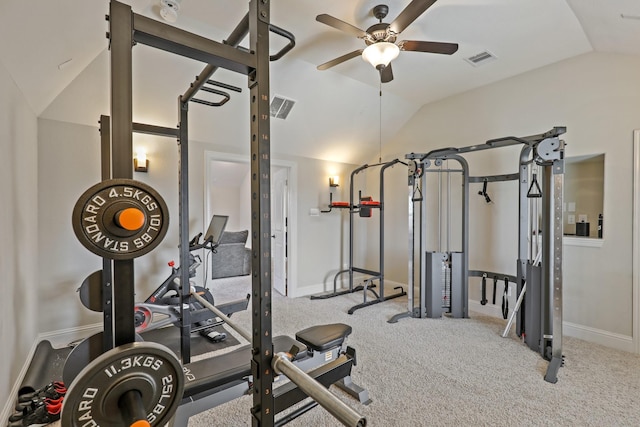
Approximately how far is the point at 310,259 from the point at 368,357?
2320mm

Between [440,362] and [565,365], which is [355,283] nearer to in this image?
[440,362]

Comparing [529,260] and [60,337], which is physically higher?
[529,260]

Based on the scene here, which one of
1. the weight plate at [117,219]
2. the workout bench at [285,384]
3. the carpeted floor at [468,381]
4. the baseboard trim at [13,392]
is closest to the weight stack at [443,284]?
the carpeted floor at [468,381]

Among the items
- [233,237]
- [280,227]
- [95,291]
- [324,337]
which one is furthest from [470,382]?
[233,237]

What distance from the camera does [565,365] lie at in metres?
2.62

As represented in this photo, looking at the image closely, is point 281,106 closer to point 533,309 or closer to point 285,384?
point 285,384

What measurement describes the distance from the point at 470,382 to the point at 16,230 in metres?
3.59

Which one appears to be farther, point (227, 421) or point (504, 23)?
point (504, 23)

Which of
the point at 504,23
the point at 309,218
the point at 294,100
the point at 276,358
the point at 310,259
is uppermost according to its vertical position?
the point at 504,23

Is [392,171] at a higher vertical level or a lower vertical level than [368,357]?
higher

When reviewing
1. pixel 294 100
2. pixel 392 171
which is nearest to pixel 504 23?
pixel 294 100

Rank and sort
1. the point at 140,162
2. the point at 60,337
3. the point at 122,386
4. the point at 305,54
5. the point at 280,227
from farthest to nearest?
the point at 280,227, the point at 140,162, the point at 305,54, the point at 60,337, the point at 122,386

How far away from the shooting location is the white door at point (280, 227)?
478 centimetres

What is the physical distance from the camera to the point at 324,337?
2104 mm
